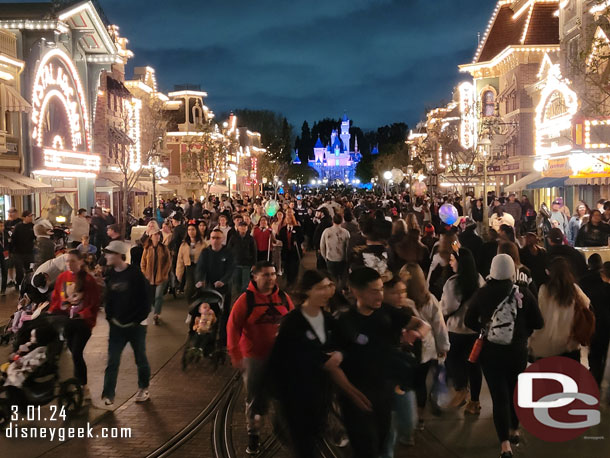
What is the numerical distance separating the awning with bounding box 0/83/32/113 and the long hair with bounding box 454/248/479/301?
20.0 metres

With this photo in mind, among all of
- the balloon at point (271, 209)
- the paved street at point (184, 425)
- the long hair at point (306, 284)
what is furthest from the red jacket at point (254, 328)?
the balloon at point (271, 209)

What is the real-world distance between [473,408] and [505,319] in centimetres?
164

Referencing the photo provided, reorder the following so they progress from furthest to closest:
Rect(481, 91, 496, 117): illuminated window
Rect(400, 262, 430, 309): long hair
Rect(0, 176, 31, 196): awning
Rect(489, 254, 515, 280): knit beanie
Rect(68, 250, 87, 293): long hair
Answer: Rect(481, 91, 496, 117): illuminated window < Rect(0, 176, 31, 196): awning < Rect(68, 250, 87, 293): long hair < Rect(400, 262, 430, 309): long hair < Rect(489, 254, 515, 280): knit beanie

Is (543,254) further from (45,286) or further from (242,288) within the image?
(45,286)

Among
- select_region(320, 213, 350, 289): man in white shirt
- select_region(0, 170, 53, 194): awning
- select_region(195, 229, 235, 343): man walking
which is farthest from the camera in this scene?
select_region(0, 170, 53, 194): awning

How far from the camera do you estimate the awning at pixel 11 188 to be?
22.7m

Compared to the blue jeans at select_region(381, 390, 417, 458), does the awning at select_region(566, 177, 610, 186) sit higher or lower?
higher

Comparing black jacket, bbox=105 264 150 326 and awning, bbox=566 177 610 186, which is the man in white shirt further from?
awning, bbox=566 177 610 186

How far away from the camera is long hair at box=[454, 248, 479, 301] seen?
6.88 metres

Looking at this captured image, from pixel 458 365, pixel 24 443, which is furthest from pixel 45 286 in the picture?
pixel 458 365

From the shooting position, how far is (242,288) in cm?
1205

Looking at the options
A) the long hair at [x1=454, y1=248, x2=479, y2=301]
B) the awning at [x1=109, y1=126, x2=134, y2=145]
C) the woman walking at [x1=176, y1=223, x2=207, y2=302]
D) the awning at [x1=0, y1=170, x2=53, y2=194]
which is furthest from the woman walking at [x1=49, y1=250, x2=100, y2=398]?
the awning at [x1=109, y1=126, x2=134, y2=145]

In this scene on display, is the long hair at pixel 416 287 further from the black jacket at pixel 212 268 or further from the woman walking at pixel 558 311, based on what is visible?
the black jacket at pixel 212 268

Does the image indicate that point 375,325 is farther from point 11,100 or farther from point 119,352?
point 11,100
